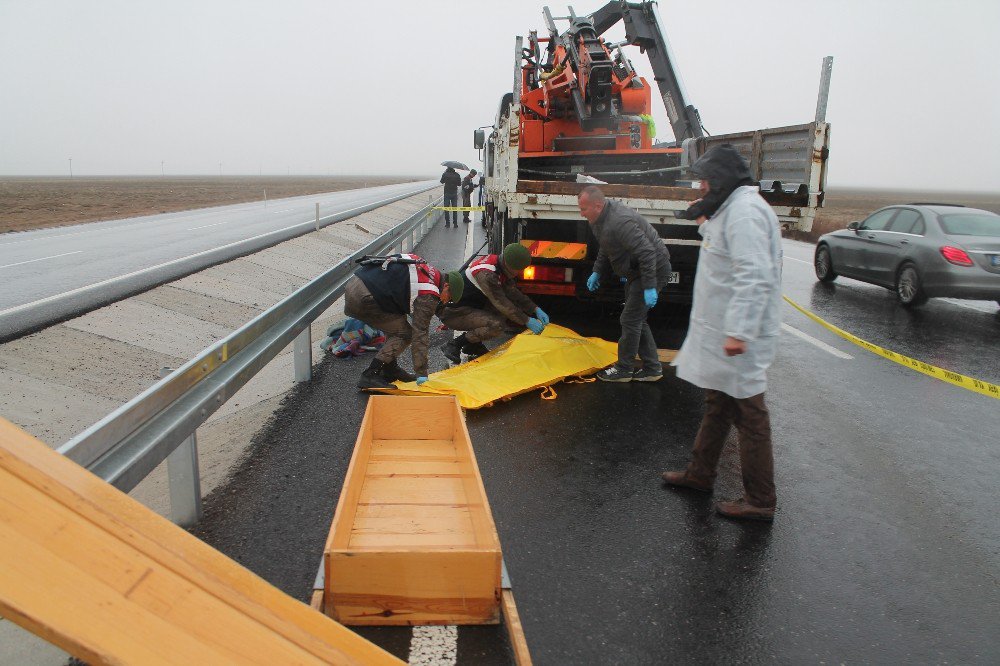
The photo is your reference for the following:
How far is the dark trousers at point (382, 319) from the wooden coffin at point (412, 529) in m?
1.61

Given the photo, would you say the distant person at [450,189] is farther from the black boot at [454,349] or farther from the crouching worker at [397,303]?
the crouching worker at [397,303]

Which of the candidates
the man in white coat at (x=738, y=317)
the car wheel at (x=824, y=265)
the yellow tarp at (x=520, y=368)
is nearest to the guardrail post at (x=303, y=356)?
the yellow tarp at (x=520, y=368)

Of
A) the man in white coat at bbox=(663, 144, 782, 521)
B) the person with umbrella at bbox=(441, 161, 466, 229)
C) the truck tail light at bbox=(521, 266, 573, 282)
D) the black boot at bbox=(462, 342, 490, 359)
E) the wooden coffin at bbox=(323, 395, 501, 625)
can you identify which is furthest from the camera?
the person with umbrella at bbox=(441, 161, 466, 229)

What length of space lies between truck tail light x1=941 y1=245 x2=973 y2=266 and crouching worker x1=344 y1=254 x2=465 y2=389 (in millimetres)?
7967

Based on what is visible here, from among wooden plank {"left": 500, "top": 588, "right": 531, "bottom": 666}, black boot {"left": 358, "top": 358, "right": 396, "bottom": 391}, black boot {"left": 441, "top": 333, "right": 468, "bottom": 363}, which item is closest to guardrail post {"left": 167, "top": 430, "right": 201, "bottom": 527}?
wooden plank {"left": 500, "top": 588, "right": 531, "bottom": 666}

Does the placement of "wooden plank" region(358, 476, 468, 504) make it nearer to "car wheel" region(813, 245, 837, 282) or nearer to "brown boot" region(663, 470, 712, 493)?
"brown boot" region(663, 470, 712, 493)

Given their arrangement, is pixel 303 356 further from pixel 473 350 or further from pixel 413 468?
pixel 413 468

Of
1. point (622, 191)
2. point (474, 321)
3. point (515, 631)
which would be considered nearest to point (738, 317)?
point (515, 631)

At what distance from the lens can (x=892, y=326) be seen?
31.4 ft

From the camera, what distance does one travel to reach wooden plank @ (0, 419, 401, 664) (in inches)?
47.1

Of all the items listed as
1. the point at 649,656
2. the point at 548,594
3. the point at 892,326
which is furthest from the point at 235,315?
the point at 892,326

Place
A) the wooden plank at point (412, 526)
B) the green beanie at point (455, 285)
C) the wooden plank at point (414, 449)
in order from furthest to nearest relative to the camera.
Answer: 1. the green beanie at point (455, 285)
2. the wooden plank at point (414, 449)
3. the wooden plank at point (412, 526)

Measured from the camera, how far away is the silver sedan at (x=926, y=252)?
32.6 feet

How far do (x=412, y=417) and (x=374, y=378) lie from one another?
152cm
